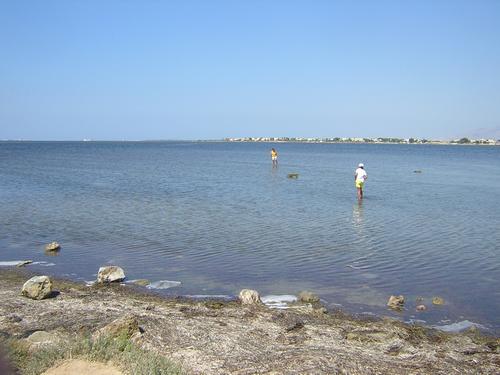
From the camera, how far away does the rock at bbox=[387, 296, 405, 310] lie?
35.4ft

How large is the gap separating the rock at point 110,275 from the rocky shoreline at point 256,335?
101 cm

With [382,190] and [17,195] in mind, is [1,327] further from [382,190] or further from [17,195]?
[382,190]

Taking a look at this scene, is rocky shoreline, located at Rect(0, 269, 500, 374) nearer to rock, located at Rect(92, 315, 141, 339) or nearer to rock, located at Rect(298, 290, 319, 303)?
rock, located at Rect(92, 315, 141, 339)

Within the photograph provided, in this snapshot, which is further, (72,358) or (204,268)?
(204,268)

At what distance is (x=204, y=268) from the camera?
13656 millimetres

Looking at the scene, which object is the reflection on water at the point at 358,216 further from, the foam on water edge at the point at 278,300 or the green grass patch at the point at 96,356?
the green grass patch at the point at 96,356

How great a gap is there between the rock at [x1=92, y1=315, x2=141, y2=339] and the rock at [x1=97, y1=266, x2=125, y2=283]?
14.0 ft

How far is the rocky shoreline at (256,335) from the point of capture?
7.32 metres

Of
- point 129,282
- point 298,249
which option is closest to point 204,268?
point 129,282

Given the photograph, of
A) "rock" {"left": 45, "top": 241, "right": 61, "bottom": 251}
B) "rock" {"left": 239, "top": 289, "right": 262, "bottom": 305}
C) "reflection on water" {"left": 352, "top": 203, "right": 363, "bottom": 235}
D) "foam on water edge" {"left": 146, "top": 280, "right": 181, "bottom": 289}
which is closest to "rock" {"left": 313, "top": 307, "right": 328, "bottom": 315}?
"rock" {"left": 239, "top": 289, "right": 262, "bottom": 305}

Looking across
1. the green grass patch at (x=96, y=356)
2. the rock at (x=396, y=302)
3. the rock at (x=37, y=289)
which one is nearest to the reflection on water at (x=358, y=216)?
the rock at (x=396, y=302)

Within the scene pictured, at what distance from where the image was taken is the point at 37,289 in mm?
10555

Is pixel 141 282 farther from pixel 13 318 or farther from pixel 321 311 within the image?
pixel 321 311

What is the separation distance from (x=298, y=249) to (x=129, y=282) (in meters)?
5.43
